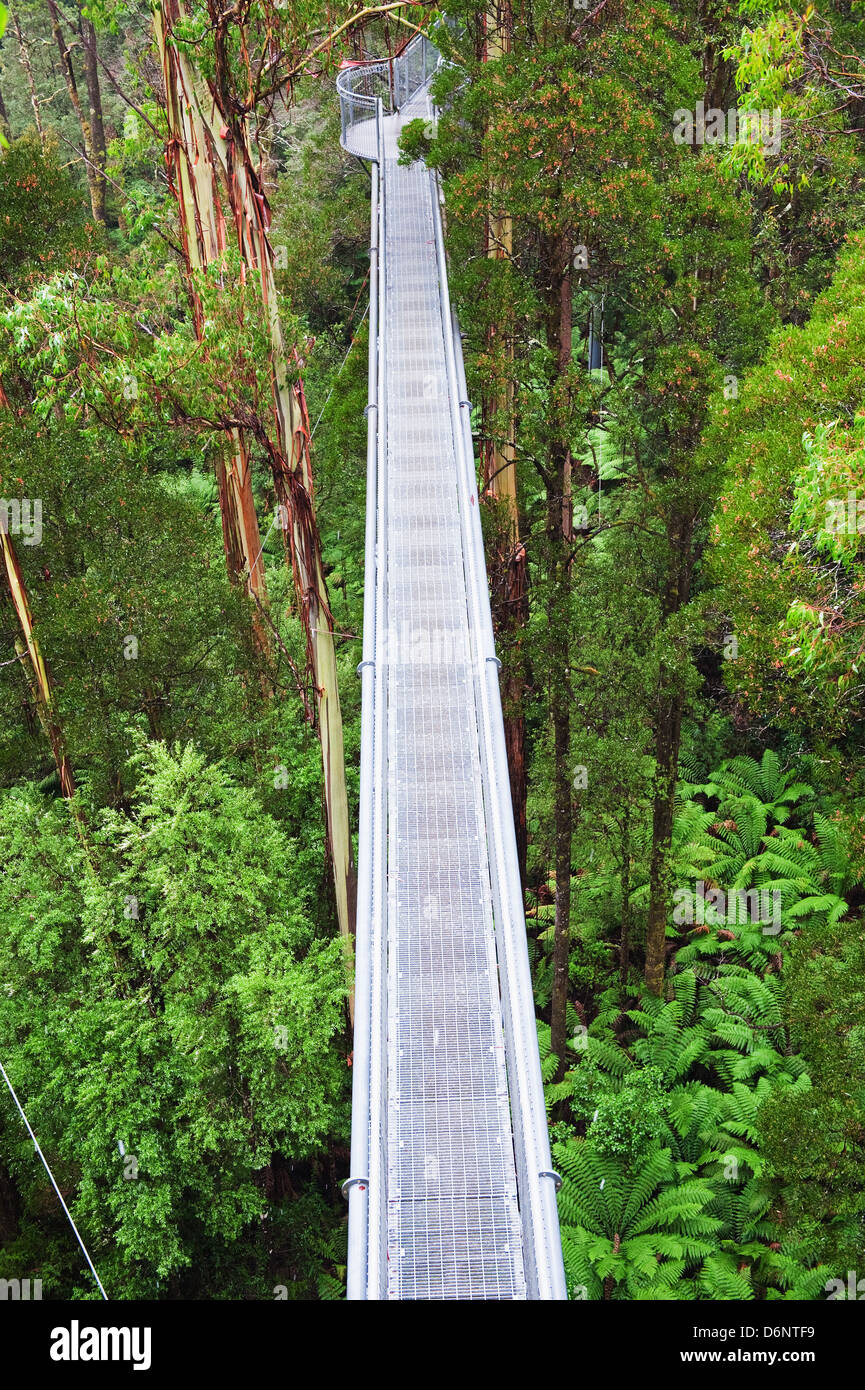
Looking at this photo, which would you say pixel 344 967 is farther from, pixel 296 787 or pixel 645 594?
pixel 645 594

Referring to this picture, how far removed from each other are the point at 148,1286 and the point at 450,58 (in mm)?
11993

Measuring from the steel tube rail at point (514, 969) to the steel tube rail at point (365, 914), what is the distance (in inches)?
30.6

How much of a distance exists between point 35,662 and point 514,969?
6.10 meters

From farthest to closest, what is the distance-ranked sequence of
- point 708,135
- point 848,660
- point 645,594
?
1. point 645,594
2. point 708,135
3. point 848,660

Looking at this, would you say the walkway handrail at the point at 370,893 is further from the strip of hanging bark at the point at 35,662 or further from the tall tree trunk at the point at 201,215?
the strip of hanging bark at the point at 35,662

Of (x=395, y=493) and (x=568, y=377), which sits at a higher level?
(x=568, y=377)

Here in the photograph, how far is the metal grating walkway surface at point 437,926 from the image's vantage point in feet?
18.1

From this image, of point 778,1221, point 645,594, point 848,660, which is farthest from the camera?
point 645,594

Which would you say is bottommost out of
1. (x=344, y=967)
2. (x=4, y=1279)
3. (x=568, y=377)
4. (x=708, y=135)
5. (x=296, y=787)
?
(x=4, y=1279)

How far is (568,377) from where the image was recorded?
976cm

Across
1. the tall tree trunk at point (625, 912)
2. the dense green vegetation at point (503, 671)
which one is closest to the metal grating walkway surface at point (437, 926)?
the dense green vegetation at point (503, 671)

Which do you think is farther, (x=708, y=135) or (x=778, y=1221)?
(x=708, y=135)

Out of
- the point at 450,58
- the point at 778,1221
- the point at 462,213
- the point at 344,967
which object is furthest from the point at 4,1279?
the point at 450,58

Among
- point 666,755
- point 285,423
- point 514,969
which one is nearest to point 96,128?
point 285,423
